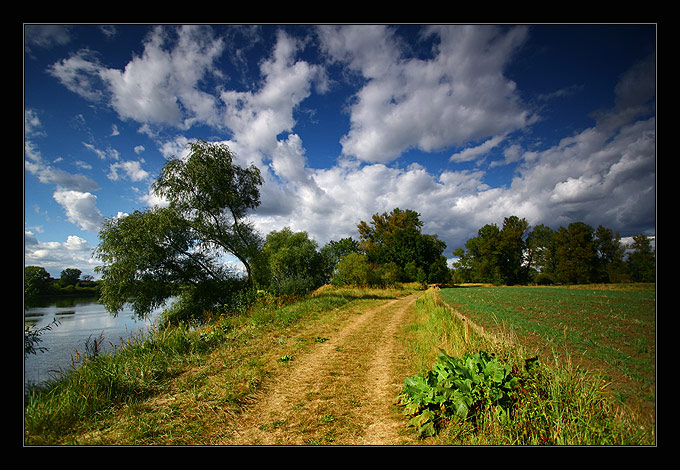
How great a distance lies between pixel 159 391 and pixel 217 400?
1.18 metres

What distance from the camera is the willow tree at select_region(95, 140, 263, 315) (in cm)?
1261

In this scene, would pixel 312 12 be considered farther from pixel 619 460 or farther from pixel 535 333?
pixel 535 333

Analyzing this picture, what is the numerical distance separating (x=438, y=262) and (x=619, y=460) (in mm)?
41759

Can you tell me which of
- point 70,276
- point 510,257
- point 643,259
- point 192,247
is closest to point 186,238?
point 192,247

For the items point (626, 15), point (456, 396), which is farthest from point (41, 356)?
point (626, 15)

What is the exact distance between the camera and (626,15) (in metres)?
2.33

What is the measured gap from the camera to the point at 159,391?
3912mm

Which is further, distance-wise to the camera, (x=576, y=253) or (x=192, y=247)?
(x=192, y=247)

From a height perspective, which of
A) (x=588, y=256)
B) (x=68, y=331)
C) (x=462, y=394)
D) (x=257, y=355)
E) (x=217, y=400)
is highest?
(x=588, y=256)

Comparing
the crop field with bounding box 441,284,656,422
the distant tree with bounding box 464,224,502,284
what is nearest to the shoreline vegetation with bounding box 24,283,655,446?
the crop field with bounding box 441,284,656,422

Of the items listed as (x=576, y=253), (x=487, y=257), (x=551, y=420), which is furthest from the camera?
(x=487, y=257)

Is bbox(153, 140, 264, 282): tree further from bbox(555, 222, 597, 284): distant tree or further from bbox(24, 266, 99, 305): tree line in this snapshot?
bbox(555, 222, 597, 284): distant tree

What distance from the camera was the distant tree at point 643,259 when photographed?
7.87ft

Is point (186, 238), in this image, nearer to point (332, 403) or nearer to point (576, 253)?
point (332, 403)
